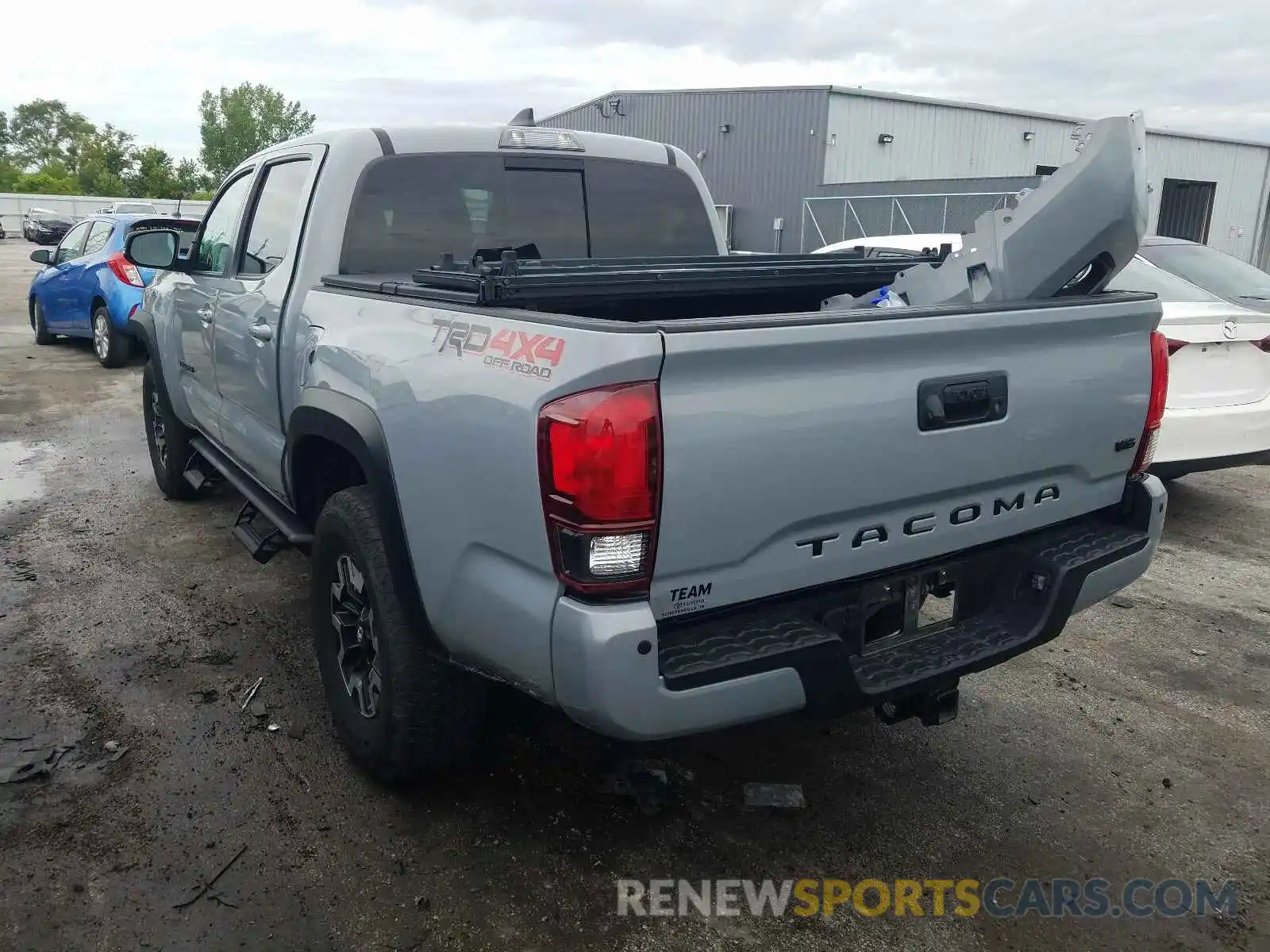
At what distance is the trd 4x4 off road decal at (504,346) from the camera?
2193 millimetres

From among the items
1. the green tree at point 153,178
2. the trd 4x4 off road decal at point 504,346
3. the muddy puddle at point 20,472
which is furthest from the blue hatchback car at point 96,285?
the green tree at point 153,178

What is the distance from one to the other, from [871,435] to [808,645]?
528 millimetres

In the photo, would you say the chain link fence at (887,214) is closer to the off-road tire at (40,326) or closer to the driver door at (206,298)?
the off-road tire at (40,326)

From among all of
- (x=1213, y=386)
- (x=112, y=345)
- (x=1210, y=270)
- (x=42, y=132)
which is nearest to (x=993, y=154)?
(x=1210, y=270)

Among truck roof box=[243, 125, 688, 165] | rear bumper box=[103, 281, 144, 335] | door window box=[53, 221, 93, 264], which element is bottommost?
rear bumper box=[103, 281, 144, 335]

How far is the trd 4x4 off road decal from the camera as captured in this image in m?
2.19

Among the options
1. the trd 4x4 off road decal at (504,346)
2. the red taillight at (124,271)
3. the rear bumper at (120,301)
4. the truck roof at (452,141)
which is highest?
the truck roof at (452,141)

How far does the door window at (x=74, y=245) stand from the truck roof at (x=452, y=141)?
30.2 ft

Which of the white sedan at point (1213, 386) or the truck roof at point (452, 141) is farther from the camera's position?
the white sedan at point (1213, 386)

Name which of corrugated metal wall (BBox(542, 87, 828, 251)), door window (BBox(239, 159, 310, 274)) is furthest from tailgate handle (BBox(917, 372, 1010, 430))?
corrugated metal wall (BBox(542, 87, 828, 251))

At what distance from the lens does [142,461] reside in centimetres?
734

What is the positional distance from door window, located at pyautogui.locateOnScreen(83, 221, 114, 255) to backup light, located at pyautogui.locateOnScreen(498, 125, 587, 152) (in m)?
9.06

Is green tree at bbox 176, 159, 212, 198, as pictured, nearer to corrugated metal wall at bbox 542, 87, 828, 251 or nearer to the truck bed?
corrugated metal wall at bbox 542, 87, 828, 251

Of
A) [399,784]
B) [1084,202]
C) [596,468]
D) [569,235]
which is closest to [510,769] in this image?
[399,784]
